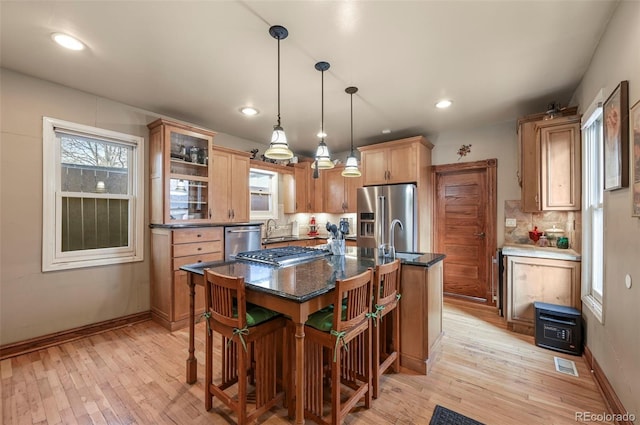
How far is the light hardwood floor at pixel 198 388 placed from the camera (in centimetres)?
183

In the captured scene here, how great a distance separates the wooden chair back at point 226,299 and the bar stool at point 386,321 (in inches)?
35.9

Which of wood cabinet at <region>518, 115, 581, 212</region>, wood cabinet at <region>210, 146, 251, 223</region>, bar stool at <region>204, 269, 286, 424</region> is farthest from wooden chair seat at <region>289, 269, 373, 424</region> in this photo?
wood cabinet at <region>210, 146, 251, 223</region>

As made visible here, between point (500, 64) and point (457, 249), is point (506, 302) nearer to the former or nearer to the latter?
point (457, 249)

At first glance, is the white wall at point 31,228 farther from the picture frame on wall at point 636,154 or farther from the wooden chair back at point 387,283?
the picture frame on wall at point 636,154

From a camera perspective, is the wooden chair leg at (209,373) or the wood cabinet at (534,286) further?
the wood cabinet at (534,286)

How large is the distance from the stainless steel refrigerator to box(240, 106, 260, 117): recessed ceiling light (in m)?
1.92

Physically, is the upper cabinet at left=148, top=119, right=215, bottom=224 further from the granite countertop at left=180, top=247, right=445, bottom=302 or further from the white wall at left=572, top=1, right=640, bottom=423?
the white wall at left=572, top=1, right=640, bottom=423

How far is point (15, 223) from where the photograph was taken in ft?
8.56

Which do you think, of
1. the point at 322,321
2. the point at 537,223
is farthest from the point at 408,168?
the point at 322,321

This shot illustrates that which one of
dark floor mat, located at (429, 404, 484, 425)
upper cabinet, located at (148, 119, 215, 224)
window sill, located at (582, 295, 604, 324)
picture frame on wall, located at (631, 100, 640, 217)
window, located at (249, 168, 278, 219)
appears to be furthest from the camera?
window, located at (249, 168, 278, 219)

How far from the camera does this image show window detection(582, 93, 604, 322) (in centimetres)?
239

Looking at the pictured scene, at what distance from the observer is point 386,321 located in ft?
8.14

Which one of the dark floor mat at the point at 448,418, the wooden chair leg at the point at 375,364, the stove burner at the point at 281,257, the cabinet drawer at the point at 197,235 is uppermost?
the cabinet drawer at the point at 197,235

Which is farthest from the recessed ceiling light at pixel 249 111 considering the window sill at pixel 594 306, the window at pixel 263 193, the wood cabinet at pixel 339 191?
the window sill at pixel 594 306
